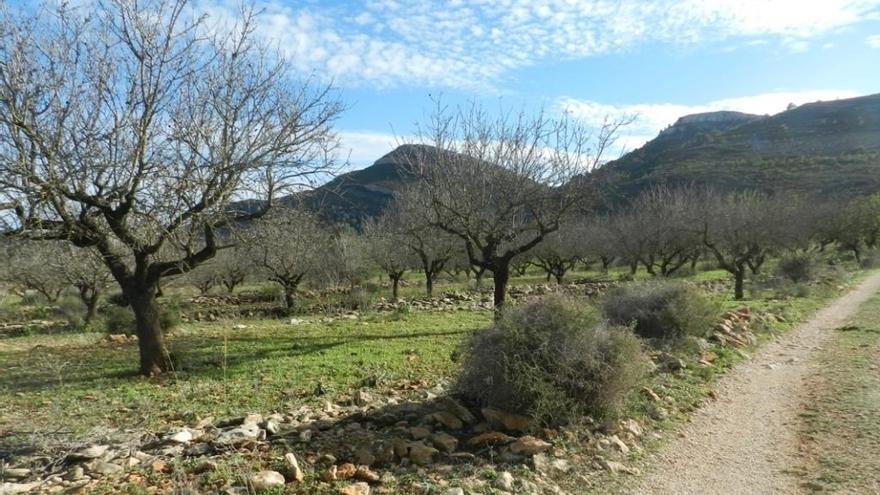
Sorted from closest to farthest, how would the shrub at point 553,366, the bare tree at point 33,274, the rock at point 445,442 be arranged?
1. the rock at point 445,442
2. the shrub at point 553,366
3. the bare tree at point 33,274

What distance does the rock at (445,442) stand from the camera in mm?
5598

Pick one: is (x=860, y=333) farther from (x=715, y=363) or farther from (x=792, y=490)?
(x=792, y=490)

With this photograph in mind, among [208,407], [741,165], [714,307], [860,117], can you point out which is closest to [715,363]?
[714,307]

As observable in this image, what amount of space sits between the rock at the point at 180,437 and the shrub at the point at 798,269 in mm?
28866

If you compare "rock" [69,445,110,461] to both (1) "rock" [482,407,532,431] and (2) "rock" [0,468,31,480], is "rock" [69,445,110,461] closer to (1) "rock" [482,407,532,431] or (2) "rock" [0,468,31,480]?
(2) "rock" [0,468,31,480]

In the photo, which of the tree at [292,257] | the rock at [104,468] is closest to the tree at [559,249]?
the tree at [292,257]

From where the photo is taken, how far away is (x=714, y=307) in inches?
489

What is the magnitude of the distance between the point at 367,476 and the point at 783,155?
341ft

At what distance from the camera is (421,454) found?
536 centimetres

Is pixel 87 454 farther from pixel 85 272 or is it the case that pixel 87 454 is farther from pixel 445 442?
pixel 85 272

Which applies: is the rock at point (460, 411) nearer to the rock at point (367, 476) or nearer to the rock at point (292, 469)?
the rock at point (367, 476)

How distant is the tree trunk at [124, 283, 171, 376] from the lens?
10828 millimetres

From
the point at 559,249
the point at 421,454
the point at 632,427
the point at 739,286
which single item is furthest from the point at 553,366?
the point at 559,249

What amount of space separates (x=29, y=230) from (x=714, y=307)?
12975 mm
